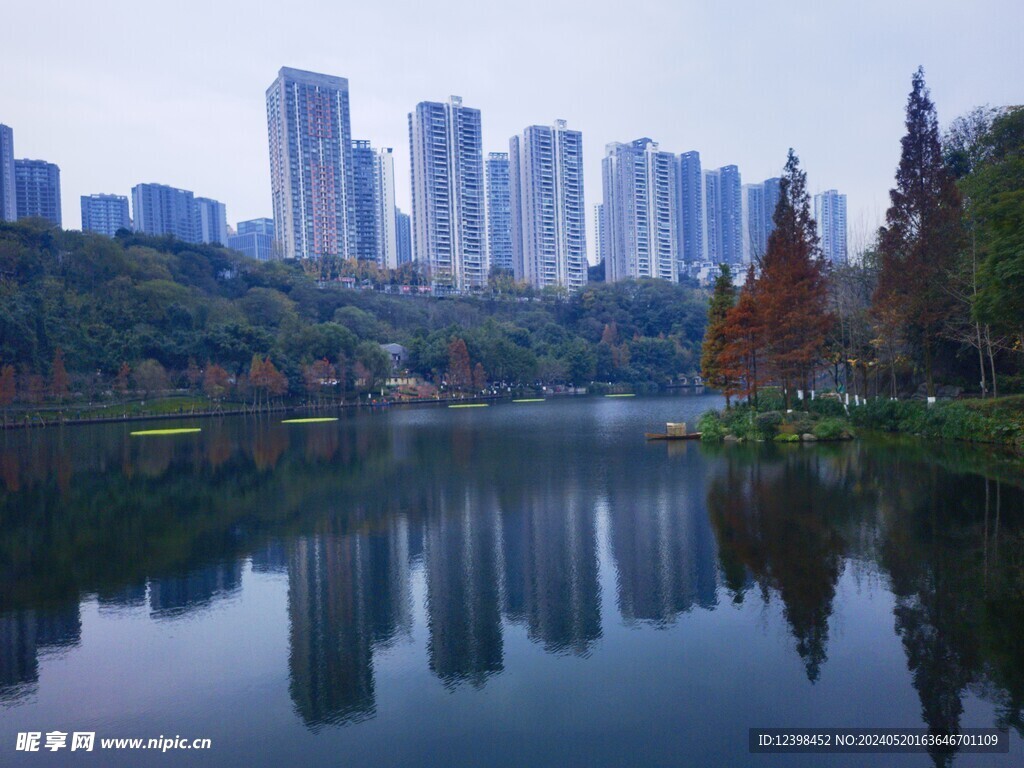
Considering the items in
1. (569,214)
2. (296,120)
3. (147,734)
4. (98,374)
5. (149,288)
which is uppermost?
(296,120)

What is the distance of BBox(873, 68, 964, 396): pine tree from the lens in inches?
1102

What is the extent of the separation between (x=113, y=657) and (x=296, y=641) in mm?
2023

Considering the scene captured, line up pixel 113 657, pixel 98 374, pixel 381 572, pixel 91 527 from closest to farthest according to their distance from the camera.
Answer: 1. pixel 113 657
2. pixel 381 572
3. pixel 91 527
4. pixel 98 374

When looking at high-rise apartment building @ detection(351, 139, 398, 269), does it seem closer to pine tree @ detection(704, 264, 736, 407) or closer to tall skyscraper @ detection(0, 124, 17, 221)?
tall skyscraper @ detection(0, 124, 17, 221)

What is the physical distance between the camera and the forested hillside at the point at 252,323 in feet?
207

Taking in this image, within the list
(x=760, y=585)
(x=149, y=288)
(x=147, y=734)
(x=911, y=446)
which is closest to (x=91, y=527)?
(x=147, y=734)

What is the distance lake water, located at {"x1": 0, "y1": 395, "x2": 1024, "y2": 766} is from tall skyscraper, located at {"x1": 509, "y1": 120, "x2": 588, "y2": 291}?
394ft

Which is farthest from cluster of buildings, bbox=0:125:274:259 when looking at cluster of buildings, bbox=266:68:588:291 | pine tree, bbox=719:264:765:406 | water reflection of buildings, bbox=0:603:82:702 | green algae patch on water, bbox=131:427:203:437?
water reflection of buildings, bbox=0:603:82:702

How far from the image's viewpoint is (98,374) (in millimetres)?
61938

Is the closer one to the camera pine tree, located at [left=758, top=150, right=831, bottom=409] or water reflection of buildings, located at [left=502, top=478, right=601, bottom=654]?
water reflection of buildings, located at [left=502, top=478, right=601, bottom=654]

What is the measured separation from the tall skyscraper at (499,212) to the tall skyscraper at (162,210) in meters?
68.0

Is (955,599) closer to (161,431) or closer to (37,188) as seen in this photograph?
(161,431)

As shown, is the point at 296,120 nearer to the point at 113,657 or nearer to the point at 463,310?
the point at 463,310

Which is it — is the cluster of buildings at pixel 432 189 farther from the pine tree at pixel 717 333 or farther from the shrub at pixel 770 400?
the pine tree at pixel 717 333
